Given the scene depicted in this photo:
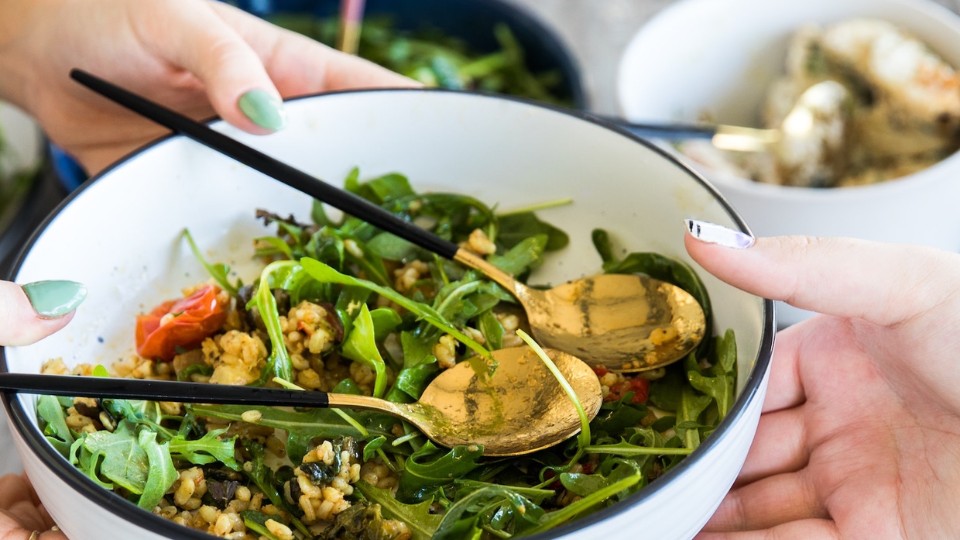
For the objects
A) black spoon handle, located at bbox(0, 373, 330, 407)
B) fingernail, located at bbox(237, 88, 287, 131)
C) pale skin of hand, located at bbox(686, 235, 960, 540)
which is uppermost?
fingernail, located at bbox(237, 88, 287, 131)

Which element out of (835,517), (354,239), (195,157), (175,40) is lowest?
(835,517)

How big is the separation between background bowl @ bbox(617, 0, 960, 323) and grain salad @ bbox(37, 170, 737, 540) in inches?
17.0

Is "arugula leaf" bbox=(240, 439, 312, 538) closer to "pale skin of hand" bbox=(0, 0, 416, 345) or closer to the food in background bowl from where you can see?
"pale skin of hand" bbox=(0, 0, 416, 345)

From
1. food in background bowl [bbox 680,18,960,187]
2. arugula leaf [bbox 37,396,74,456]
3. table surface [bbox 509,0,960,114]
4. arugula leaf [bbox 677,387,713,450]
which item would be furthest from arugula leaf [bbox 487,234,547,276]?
table surface [bbox 509,0,960,114]

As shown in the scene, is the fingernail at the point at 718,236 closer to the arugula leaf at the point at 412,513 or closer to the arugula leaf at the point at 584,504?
the arugula leaf at the point at 584,504

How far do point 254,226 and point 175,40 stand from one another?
257 millimetres

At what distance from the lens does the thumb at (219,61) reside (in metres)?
1.11

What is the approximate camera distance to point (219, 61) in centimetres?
114

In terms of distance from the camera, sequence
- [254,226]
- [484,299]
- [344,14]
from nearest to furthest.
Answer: [484,299]
[254,226]
[344,14]

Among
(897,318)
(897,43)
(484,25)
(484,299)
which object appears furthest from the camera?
(484,25)

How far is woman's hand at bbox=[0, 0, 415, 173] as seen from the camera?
1130 millimetres

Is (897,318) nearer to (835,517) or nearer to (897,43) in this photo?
(835,517)

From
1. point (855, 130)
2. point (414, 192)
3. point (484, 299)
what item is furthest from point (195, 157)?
point (855, 130)

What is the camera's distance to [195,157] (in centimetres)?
115
